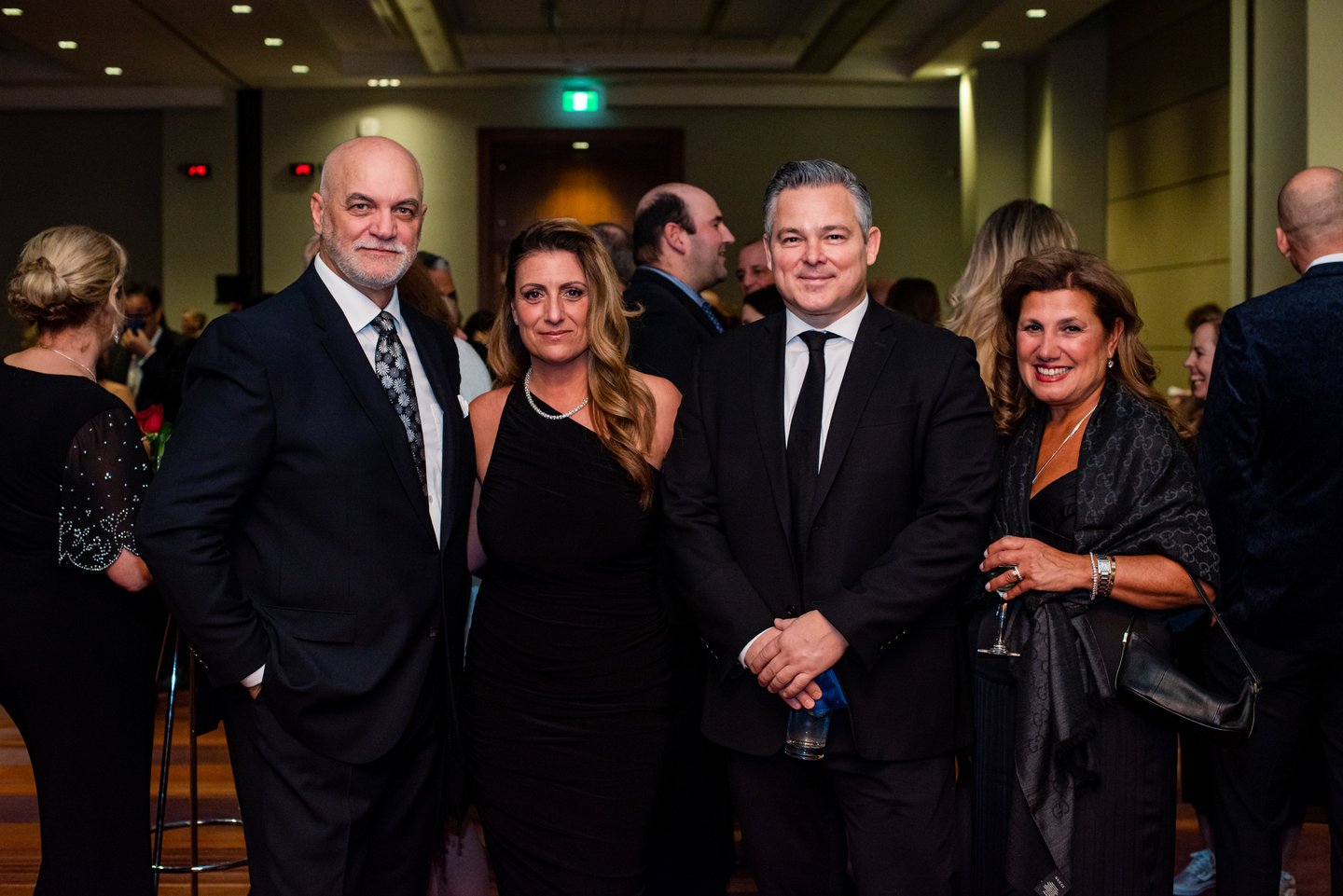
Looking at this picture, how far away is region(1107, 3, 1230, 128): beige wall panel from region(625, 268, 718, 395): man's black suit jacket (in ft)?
18.3

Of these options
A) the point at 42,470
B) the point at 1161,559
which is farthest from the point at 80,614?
the point at 1161,559

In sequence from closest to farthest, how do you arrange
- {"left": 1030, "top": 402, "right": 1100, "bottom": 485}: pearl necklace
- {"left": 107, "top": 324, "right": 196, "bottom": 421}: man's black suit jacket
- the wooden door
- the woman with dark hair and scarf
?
the woman with dark hair and scarf
{"left": 1030, "top": 402, "right": 1100, "bottom": 485}: pearl necklace
{"left": 107, "top": 324, "right": 196, "bottom": 421}: man's black suit jacket
the wooden door

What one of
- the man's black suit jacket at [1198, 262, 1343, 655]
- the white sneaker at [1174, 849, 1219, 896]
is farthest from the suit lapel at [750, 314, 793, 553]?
the white sneaker at [1174, 849, 1219, 896]

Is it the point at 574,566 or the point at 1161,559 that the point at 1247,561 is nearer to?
the point at 1161,559

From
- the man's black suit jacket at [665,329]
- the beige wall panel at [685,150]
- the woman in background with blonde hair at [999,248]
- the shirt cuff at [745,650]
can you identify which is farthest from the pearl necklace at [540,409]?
the beige wall panel at [685,150]

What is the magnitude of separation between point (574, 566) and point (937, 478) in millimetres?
765

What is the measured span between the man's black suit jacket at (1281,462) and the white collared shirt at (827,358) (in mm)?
938

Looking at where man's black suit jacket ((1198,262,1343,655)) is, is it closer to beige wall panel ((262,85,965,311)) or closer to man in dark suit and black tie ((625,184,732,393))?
man in dark suit and black tie ((625,184,732,393))

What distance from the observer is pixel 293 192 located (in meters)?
12.1

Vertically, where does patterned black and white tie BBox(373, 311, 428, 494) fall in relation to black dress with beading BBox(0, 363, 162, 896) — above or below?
above

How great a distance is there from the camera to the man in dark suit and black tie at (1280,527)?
2.74 m

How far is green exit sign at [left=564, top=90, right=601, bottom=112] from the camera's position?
39.8 feet

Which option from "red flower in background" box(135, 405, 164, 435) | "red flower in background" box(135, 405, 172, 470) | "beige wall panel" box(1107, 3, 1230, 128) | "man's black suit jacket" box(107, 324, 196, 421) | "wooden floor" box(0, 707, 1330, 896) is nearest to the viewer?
"red flower in background" box(135, 405, 172, 470)

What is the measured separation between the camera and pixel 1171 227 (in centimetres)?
Result: 870
